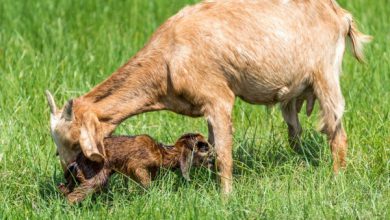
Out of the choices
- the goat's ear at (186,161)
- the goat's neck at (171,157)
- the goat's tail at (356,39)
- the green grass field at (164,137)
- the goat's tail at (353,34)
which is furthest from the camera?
the goat's tail at (356,39)

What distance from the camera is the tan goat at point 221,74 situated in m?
8.61

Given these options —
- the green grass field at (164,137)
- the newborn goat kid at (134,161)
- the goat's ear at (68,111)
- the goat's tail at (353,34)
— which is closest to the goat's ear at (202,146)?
the newborn goat kid at (134,161)

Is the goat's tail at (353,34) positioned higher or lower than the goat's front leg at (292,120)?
higher

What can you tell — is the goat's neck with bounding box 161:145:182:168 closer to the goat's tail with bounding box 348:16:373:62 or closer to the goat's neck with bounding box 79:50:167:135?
the goat's neck with bounding box 79:50:167:135

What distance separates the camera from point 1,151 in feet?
31.0

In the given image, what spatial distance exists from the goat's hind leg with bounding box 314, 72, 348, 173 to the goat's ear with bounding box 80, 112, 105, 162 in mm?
1786

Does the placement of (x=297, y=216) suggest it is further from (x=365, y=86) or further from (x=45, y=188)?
(x=365, y=86)

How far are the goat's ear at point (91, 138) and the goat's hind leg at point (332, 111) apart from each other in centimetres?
179

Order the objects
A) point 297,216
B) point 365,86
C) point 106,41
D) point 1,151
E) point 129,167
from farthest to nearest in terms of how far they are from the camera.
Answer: point 106,41, point 365,86, point 1,151, point 129,167, point 297,216

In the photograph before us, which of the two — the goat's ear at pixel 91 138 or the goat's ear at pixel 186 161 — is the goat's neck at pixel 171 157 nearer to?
the goat's ear at pixel 186 161

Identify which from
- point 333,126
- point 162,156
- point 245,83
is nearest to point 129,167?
point 162,156

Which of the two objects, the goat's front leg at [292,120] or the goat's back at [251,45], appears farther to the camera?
the goat's front leg at [292,120]

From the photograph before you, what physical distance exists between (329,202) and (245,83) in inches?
55.2

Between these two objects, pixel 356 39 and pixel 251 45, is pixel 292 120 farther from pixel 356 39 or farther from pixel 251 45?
pixel 251 45
